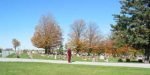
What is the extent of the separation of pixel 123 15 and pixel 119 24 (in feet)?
3.91

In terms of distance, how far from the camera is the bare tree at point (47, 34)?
80750 millimetres

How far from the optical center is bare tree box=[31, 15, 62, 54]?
80750mm

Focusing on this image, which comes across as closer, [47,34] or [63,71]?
[63,71]

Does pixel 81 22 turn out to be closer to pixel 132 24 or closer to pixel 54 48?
pixel 54 48

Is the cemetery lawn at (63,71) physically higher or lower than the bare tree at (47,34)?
lower

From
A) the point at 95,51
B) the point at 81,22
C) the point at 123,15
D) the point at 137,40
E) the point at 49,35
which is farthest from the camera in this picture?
the point at 81,22

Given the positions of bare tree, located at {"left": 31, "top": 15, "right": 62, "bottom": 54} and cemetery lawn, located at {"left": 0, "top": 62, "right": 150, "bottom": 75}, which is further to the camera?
bare tree, located at {"left": 31, "top": 15, "right": 62, "bottom": 54}

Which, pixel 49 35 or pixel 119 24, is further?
pixel 49 35

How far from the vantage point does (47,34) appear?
81438mm

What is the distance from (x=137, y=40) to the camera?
39156 mm

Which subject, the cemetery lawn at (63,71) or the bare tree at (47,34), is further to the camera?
the bare tree at (47,34)

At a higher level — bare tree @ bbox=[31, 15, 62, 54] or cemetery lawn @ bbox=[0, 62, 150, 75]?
bare tree @ bbox=[31, 15, 62, 54]

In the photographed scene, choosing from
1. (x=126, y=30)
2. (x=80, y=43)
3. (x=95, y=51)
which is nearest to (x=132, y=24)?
(x=126, y=30)

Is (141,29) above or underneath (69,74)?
above
